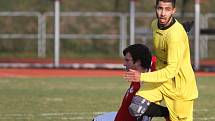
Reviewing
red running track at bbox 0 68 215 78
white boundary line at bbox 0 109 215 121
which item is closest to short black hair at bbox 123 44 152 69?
white boundary line at bbox 0 109 215 121

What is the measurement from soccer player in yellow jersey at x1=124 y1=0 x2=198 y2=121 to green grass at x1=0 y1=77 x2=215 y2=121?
3840 mm

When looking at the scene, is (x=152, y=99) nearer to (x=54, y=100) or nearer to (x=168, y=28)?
(x=168, y=28)

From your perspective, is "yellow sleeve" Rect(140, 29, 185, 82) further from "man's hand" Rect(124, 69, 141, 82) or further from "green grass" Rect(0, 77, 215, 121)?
"green grass" Rect(0, 77, 215, 121)

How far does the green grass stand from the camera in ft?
35.4

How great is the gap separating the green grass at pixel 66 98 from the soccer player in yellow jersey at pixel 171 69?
3.84 metres

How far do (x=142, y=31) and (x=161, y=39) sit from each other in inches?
916

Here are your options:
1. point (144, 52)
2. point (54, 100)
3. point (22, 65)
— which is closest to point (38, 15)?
point (22, 65)

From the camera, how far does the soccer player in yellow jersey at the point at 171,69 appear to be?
20.7ft

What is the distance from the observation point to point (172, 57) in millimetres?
6320

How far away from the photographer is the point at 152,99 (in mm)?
6504

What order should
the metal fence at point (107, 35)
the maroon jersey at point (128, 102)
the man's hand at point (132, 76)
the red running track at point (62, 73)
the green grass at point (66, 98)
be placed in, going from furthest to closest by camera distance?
the metal fence at point (107, 35) → the red running track at point (62, 73) → the green grass at point (66, 98) → the maroon jersey at point (128, 102) → the man's hand at point (132, 76)

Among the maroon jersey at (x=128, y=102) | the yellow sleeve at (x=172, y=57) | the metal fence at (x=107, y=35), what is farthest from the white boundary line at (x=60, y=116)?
the metal fence at (x=107, y=35)

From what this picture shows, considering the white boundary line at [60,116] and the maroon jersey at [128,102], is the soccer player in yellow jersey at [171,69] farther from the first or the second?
the white boundary line at [60,116]

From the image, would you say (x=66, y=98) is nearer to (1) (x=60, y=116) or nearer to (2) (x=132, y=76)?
(1) (x=60, y=116)
